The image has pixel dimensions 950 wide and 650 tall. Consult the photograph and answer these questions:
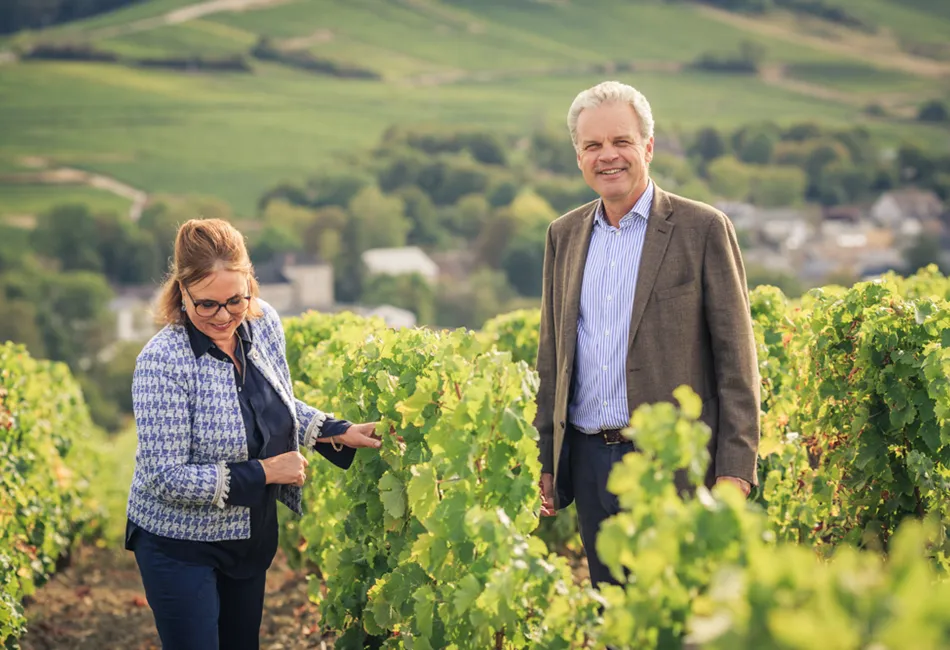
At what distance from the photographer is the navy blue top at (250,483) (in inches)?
148

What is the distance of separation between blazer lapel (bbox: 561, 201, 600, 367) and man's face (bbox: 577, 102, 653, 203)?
22cm

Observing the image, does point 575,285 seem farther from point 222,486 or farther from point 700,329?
point 222,486

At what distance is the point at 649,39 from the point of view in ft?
346

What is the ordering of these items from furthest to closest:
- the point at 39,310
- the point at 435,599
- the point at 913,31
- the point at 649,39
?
the point at 649,39 < the point at 913,31 < the point at 39,310 < the point at 435,599

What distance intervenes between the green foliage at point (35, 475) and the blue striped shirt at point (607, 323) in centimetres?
307

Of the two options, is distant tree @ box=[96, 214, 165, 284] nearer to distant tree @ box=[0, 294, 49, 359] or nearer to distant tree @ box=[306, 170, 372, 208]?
Result: distant tree @ box=[0, 294, 49, 359]

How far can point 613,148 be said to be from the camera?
3.84 meters

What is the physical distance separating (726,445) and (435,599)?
44.2 inches

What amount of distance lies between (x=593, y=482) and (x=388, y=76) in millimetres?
103832

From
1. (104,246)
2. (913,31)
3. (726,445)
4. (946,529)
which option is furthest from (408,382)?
(913,31)

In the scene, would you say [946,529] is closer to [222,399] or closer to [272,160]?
[222,399]

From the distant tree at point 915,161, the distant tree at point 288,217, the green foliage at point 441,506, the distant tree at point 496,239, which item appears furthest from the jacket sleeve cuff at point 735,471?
the distant tree at point 915,161

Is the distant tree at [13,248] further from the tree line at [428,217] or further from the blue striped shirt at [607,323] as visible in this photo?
the blue striped shirt at [607,323]

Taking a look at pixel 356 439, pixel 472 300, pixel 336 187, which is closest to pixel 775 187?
pixel 472 300
